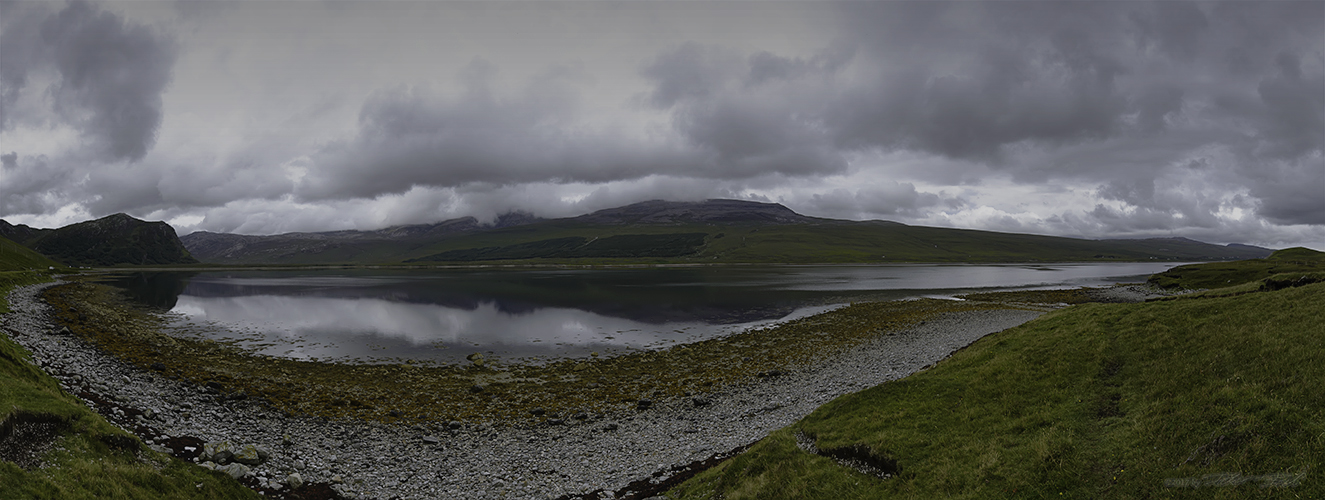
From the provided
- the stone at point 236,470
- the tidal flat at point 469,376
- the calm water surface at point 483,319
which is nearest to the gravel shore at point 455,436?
the stone at point 236,470

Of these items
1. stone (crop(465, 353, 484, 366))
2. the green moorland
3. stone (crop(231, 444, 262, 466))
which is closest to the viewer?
the green moorland

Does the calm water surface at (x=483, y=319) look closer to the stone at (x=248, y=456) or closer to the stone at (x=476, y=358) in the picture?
the stone at (x=476, y=358)

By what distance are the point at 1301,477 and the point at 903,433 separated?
7.72 metres

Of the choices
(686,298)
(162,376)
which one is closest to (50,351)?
(162,376)

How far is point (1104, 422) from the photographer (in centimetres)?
1329

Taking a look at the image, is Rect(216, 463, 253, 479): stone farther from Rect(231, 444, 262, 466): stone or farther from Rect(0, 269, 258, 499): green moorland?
Rect(231, 444, 262, 466): stone

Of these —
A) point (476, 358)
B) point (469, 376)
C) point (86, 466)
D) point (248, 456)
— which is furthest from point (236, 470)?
point (476, 358)

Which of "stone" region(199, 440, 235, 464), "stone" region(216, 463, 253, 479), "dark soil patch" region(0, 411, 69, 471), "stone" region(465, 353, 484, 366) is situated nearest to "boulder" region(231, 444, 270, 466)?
"stone" region(199, 440, 235, 464)

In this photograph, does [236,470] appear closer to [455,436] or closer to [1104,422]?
[455,436]

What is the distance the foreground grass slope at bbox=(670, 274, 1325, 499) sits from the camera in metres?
10.1

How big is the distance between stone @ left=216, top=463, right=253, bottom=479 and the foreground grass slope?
46.7ft

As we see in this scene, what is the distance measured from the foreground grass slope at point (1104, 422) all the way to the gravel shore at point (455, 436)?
4369 millimetres

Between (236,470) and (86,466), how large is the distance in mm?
4368

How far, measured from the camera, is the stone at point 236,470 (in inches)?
636
